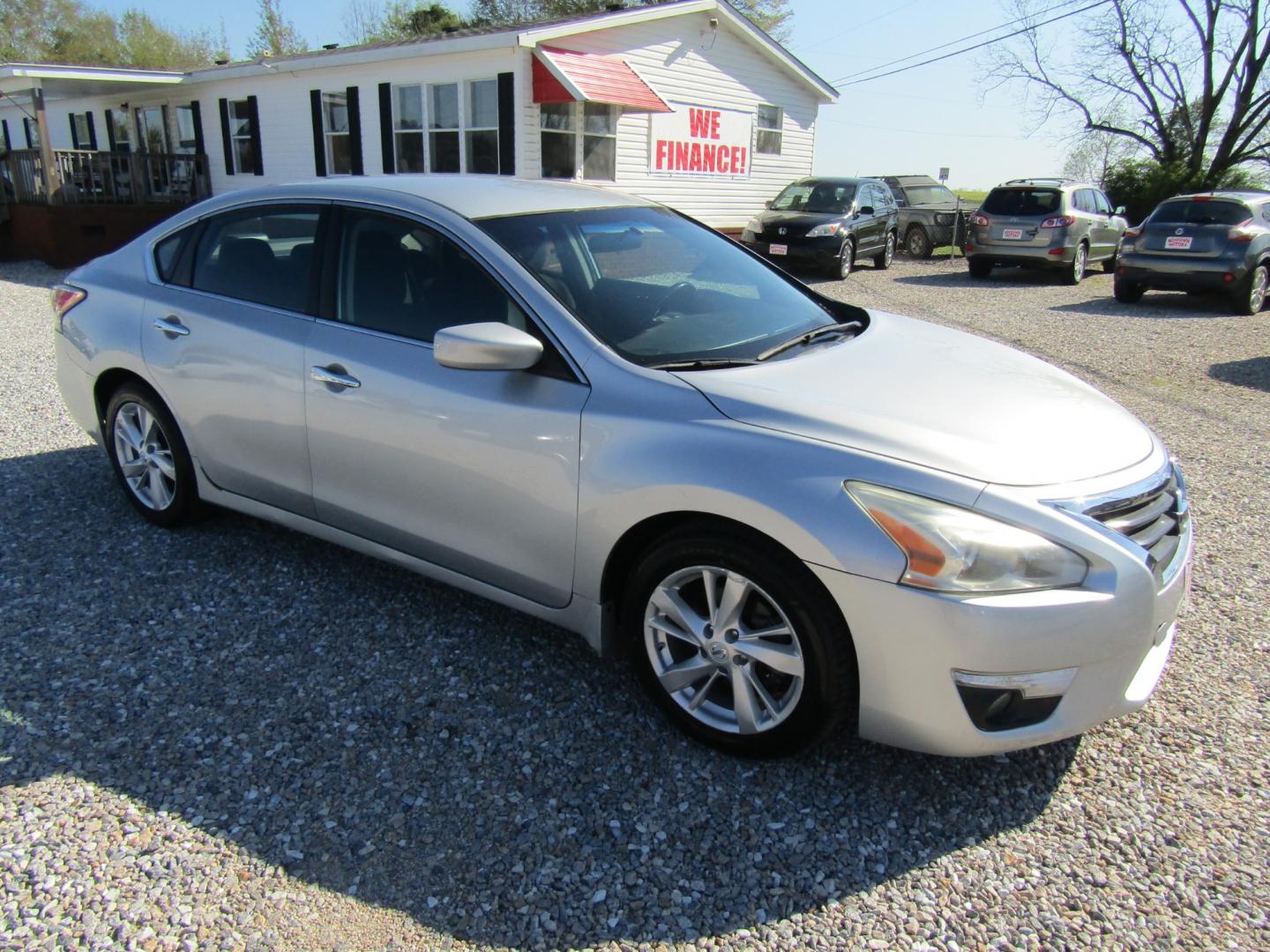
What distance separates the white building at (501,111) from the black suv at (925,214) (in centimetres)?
243

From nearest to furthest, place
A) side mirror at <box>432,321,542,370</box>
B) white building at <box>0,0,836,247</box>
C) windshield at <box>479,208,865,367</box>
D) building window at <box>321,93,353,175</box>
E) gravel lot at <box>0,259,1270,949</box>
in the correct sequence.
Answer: gravel lot at <box>0,259,1270,949</box>
side mirror at <box>432,321,542,370</box>
windshield at <box>479,208,865,367</box>
white building at <box>0,0,836,247</box>
building window at <box>321,93,353,175</box>

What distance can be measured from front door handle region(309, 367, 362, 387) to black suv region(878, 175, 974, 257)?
1966 cm

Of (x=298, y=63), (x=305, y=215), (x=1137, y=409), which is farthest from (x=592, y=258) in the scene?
(x=298, y=63)

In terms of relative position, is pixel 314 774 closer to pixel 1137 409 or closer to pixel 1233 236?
pixel 1137 409

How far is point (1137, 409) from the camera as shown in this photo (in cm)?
762

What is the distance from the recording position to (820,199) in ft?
55.4

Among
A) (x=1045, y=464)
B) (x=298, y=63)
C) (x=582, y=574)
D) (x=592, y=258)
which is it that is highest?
(x=298, y=63)

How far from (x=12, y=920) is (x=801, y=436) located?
228cm

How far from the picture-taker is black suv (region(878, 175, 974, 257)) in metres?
20.9

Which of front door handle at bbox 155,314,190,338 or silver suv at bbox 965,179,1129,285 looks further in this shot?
silver suv at bbox 965,179,1129,285

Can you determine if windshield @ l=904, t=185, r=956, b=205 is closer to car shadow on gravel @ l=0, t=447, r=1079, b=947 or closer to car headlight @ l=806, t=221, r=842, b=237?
car headlight @ l=806, t=221, r=842, b=237

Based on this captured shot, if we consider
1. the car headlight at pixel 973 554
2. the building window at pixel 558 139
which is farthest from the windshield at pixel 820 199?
the car headlight at pixel 973 554

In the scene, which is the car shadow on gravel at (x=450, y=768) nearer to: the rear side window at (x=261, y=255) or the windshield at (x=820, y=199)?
the rear side window at (x=261, y=255)

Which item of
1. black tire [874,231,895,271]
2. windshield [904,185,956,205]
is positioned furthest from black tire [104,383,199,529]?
windshield [904,185,956,205]
